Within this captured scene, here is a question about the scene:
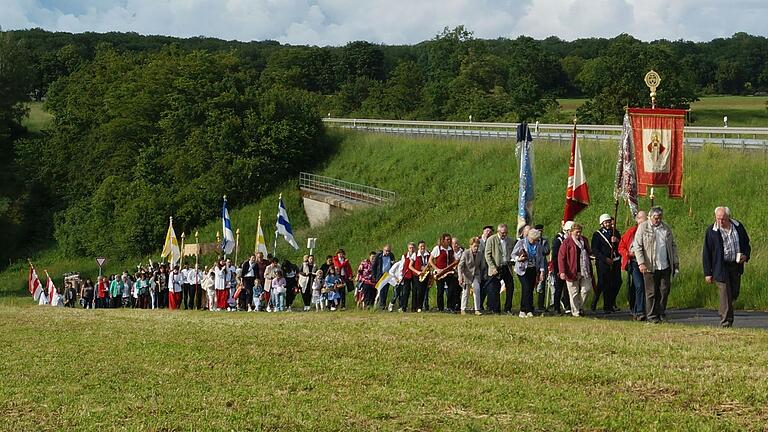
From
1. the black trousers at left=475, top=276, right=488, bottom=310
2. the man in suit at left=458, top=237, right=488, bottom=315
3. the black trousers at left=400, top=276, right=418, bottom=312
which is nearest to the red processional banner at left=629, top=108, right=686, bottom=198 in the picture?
the man in suit at left=458, top=237, right=488, bottom=315

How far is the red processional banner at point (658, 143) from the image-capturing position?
23000mm

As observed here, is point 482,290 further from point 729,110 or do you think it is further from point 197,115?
point 729,110

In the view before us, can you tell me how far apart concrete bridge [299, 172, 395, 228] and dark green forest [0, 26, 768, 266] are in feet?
10.9

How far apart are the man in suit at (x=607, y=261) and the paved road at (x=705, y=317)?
1.59 ft

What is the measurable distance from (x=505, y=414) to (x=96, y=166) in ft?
247

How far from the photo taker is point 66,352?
16.4m

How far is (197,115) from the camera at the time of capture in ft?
233

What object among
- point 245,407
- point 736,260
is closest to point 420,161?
point 736,260

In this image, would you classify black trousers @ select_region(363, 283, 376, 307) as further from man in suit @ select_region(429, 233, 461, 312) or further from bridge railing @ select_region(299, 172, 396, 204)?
bridge railing @ select_region(299, 172, 396, 204)

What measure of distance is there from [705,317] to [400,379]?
996 cm

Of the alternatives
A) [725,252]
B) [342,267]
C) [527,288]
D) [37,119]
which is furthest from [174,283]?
[37,119]

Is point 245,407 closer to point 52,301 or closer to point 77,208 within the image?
point 52,301

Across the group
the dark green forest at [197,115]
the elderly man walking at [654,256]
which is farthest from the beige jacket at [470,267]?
the dark green forest at [197,115]

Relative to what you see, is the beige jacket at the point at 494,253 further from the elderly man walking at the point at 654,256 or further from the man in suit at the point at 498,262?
the elderly man walking at the point at 654,256
